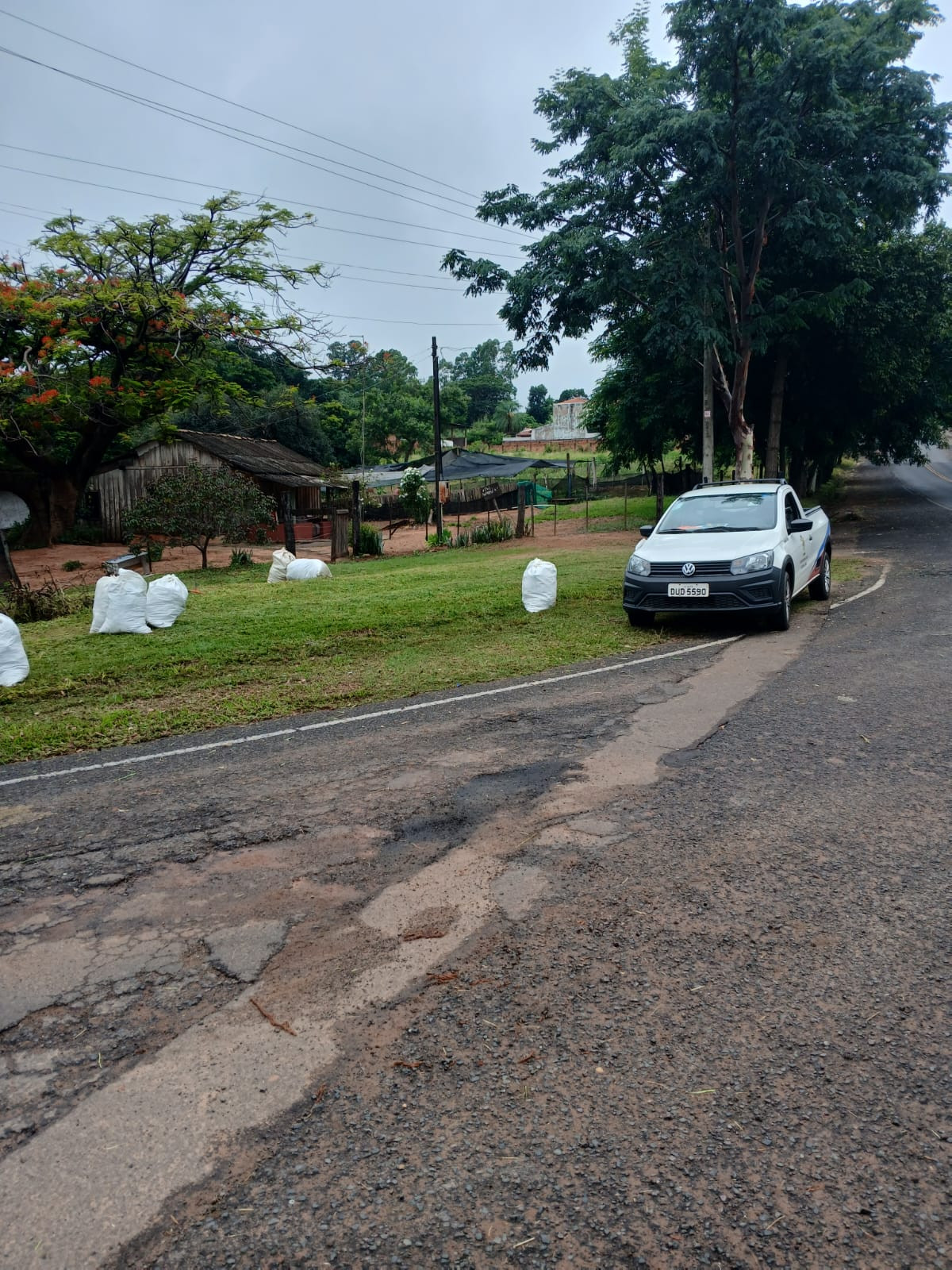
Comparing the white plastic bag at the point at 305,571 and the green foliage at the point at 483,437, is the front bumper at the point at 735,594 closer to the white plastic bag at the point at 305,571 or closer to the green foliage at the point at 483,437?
the white plastic bag at the point at 305,571

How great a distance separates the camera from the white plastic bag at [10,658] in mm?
8516

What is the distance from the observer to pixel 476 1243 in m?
2.10

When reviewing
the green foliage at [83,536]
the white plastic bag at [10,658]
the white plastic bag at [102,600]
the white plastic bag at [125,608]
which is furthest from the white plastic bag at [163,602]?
the green foliage at [83,536]

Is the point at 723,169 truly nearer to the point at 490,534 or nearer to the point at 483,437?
the point at 490,534

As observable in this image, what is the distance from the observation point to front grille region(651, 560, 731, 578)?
9.45m

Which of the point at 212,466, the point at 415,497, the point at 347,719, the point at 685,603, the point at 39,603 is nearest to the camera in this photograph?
the point at 347,719

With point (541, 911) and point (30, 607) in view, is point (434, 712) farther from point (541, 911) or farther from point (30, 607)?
point (30, 607)

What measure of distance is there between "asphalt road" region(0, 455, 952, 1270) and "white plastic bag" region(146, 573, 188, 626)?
5.55m

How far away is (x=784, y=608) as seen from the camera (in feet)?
31.7

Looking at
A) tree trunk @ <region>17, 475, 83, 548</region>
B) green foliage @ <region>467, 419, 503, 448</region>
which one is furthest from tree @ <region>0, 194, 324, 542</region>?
green foliage @ <region>467, 419, 503, 448</region>

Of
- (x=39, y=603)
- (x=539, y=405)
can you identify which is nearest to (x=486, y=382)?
(x=539, y=405)

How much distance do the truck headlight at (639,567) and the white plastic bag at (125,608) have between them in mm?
5835

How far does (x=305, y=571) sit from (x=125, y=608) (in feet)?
20.1

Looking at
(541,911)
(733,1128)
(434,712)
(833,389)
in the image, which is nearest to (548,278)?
(833,389)
